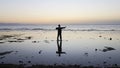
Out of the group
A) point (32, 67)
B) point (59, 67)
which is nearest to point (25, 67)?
point (32, 67)

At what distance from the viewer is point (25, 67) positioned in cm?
1136

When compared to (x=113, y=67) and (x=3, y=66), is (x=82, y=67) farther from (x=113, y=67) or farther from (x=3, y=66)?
(x=3, y=66)

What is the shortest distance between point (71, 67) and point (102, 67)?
2169mm

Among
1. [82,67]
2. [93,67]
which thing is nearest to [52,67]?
[82,67]

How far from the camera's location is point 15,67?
1127 cm

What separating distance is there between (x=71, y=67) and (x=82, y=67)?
0.77 metres

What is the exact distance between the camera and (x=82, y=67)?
1148cm

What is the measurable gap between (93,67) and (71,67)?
4.92 ft

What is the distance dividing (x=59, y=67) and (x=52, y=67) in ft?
1.59

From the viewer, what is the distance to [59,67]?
11.3 metres

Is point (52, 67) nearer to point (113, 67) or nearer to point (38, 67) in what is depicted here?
point (38, 67)

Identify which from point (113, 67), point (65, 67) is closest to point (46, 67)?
point (65, 67)

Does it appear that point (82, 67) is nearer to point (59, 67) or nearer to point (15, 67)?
point (59, 67)

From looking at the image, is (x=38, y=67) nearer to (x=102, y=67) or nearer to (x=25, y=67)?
(x=25, y=67)
